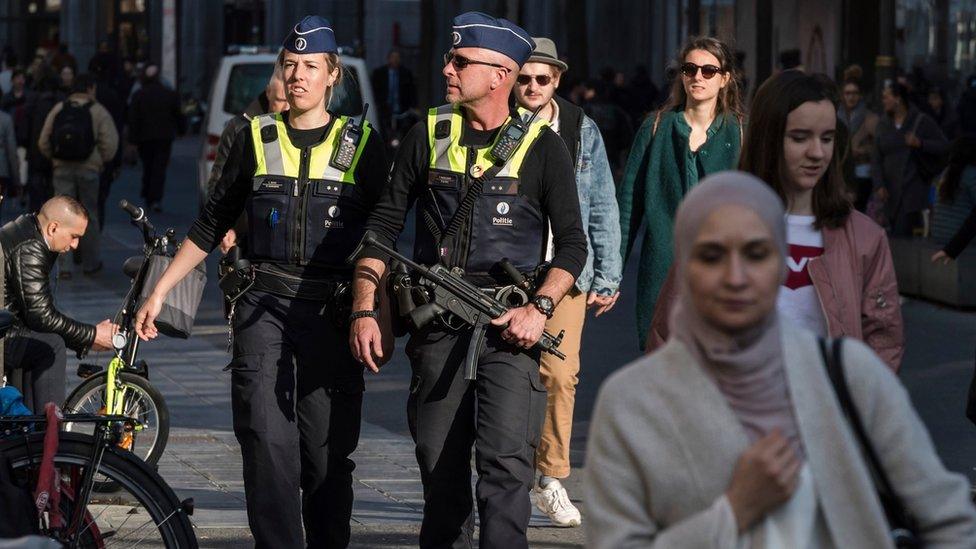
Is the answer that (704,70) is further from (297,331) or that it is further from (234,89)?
(234,89)

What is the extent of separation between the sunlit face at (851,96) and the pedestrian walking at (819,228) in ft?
46.2

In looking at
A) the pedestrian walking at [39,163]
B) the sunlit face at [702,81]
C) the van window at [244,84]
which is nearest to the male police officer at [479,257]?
the sunlit face at [702,81]

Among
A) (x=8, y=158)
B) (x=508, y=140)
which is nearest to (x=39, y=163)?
(x=8, y=158)

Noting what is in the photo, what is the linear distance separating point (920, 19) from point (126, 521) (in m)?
19.6

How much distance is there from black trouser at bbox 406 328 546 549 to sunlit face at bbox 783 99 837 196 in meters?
1.39

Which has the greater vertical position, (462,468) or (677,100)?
(677,100)

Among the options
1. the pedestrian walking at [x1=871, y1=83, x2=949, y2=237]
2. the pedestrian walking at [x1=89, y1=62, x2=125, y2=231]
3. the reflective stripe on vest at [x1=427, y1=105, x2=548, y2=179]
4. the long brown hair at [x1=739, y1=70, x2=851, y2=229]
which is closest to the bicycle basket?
the reflective stripe on vest at [x1=427, y1=105, x2=548, y2=179]

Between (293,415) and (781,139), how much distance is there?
2073 mm

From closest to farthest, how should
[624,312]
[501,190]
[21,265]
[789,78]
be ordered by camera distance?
[789,78] < [501,190] < [21,265] < [624,312]

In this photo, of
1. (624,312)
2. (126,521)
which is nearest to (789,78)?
(126,521)

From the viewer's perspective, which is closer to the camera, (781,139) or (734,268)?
(734,268)

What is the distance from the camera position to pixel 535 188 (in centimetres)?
571

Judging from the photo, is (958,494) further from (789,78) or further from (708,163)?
(708,163)

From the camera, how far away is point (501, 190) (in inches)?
223
